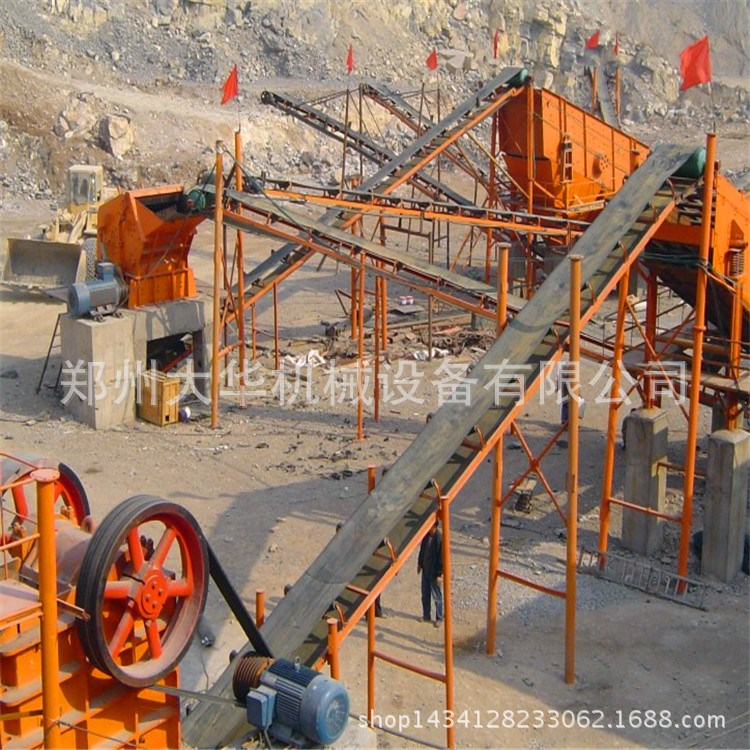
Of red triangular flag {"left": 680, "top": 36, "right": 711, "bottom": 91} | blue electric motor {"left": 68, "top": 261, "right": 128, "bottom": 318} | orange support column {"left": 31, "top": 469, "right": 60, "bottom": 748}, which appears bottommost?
orange support column {"left": 31, "top": 469, "right": 60, "bottom": 748}

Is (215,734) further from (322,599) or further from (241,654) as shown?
(322,599)

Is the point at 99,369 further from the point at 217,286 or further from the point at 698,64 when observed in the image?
the point at 698,64

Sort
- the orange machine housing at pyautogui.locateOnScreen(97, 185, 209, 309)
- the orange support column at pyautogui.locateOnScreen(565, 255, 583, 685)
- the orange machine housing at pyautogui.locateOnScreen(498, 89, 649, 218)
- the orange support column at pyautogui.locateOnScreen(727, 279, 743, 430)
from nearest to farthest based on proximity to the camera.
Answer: the orange support column at pyautogui.locateOnScreen(565, 255, 583, 685), the orange support column at pyautogui.locateOnScreen(727, 279, 743, 430), the orange machine housing at pyautogui.locateOnScreen(97, 185, 209, 309), the orange machine housing at pyautogui.locateOnScreen(498, 89, 649, 218)

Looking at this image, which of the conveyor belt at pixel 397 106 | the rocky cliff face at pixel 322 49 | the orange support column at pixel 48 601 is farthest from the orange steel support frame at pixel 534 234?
the rocky cliff face at pixel 322 49

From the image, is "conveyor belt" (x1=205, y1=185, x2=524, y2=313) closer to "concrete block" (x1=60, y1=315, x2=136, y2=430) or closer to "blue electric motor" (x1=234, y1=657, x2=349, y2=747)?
"concrete block" (x1=60, y1=315, x2=136, y2=430)

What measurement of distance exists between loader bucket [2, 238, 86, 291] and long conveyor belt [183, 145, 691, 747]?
14.8 meters

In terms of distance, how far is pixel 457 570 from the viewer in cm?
1242

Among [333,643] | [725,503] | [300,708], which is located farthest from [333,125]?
[300,708]

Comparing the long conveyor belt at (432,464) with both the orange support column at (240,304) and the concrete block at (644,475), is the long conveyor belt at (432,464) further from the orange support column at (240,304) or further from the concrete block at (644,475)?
the orange support column at (240,304)

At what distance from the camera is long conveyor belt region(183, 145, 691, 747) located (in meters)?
8.25

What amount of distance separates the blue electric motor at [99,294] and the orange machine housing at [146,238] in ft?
0.66

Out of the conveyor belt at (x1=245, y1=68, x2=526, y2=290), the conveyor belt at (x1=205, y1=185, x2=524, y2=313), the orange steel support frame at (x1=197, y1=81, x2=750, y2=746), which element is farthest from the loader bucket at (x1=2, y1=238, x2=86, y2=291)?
the conveyor belt at (x1=205, y1=185, x2=524, y2=313)

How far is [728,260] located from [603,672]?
472 centimetres

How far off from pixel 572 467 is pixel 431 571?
6.21 feet
